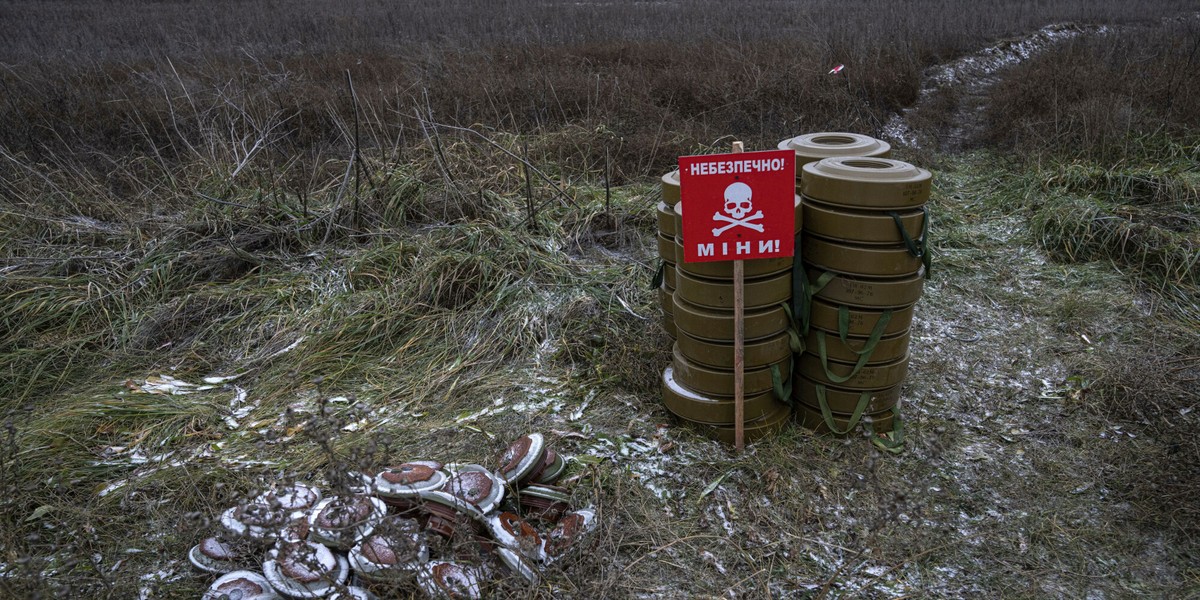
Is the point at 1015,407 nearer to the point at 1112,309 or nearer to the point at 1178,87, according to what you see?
the point at 1112,309

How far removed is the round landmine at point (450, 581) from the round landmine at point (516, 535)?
14 centimetres

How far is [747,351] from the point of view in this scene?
313 cm

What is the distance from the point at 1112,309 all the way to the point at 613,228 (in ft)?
10.8

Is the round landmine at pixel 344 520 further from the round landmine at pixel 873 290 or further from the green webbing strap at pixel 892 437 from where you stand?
the green webbing strap at pixel 892 437

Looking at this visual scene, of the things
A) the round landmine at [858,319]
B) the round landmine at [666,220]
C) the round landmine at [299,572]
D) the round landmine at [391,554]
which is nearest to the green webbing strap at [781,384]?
the round landmine at [858,319]

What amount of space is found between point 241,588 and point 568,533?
111cm

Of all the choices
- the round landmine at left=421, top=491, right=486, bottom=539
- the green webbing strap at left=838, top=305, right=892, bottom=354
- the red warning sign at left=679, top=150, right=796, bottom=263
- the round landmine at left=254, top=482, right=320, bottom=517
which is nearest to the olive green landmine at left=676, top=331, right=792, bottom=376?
the green webbing strap at left=838, top=305, right=892, bottom=354

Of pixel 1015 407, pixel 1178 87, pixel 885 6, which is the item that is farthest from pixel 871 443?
pixel 885 6

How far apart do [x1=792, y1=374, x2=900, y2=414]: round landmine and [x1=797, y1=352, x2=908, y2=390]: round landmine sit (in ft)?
0.10

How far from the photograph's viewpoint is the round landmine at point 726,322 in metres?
3.08

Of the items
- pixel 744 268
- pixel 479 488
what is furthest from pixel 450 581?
pixel 744 268

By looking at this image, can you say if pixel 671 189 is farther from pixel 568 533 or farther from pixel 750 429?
pixel 568 533

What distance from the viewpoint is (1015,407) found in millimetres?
3672

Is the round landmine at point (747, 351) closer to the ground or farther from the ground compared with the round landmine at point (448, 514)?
farther from the ground
